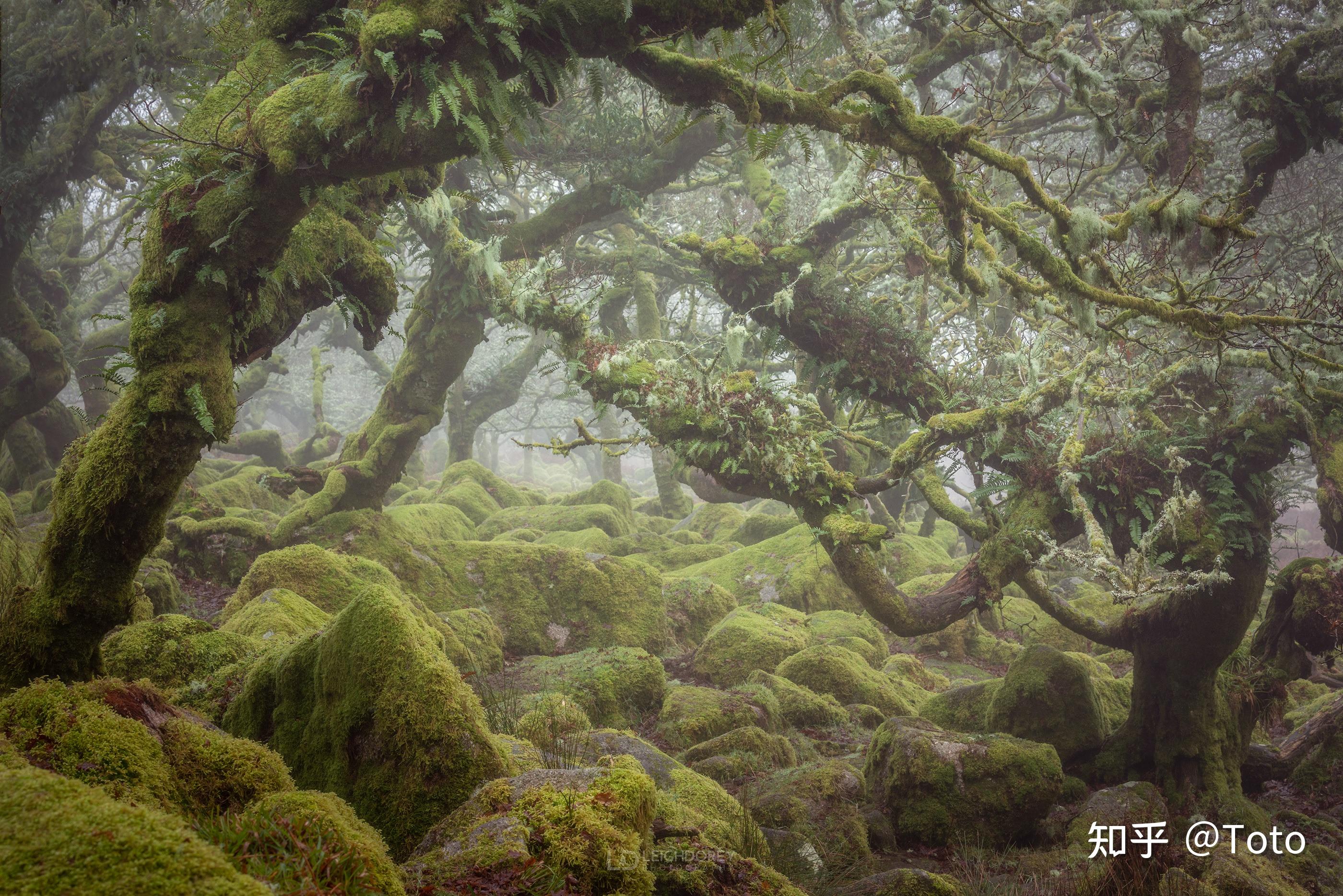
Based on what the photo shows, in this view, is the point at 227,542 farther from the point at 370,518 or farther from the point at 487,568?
the point at 487,568

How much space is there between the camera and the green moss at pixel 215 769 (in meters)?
2.72

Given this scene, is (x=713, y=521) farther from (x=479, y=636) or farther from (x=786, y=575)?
(x=479, y=636)

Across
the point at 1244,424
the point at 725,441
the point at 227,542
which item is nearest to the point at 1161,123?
the point at 1244,424

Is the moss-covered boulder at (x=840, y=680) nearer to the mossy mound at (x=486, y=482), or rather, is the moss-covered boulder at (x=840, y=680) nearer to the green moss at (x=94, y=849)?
the green moss at (x=94, y=849)

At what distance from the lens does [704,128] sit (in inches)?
531

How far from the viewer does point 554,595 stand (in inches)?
400

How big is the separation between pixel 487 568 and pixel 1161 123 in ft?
34.7

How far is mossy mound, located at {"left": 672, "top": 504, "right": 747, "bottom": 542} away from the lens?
698 inches

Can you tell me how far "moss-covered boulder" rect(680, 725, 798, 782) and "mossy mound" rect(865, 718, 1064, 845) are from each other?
34.7 inches

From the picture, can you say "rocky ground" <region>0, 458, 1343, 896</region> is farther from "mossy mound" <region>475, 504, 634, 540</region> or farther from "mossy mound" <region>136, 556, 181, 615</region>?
"mossy mound" <region>475, 504, 634, 540</region>

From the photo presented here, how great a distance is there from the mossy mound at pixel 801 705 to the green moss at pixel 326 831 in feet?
18.9

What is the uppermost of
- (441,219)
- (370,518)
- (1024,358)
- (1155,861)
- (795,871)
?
(441,219)

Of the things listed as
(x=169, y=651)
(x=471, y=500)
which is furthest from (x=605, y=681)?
(x=471, y=500)

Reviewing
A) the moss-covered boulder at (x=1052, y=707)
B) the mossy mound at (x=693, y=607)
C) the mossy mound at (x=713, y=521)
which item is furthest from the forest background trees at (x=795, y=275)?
the mossy mound at (x=713, y=521)
